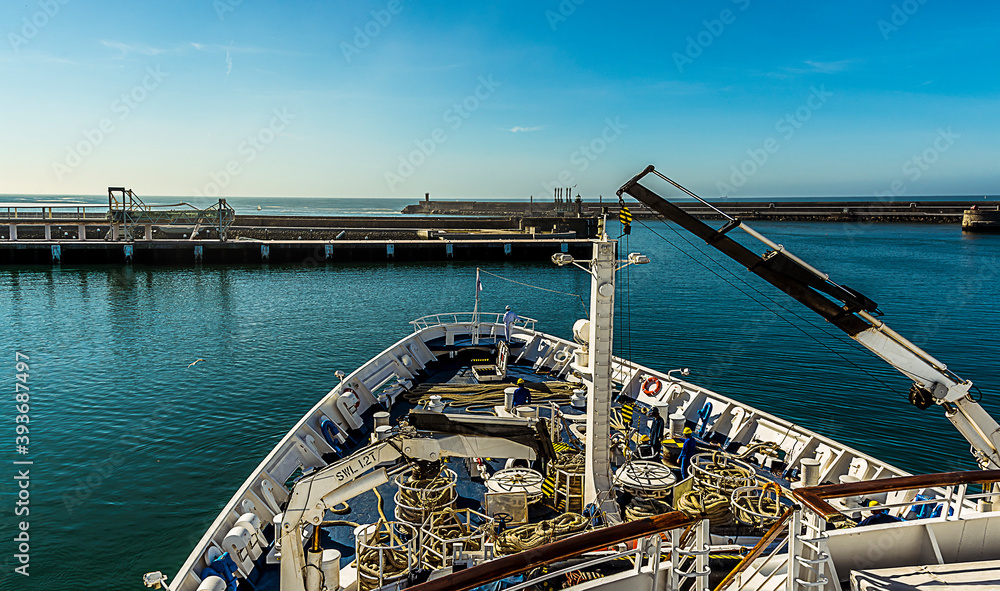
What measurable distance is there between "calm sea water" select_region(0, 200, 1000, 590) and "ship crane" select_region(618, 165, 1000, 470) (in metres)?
7.91

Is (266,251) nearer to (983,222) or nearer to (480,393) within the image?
(480,393)

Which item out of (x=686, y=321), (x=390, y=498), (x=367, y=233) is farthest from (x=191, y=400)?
(x=367, y=233)

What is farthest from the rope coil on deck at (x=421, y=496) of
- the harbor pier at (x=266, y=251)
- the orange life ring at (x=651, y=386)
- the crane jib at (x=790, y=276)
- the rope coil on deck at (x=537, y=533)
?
the harbor pier at (x=266, y=251)

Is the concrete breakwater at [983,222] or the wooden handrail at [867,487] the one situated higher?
the concrete breakwater at [983,222]

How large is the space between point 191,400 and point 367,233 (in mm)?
66039

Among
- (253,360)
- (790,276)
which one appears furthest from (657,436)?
(253,360)

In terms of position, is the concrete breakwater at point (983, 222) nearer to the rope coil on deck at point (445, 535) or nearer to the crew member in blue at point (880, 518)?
the crew member in blue at point (880, 518)

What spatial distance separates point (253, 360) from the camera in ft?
98.4

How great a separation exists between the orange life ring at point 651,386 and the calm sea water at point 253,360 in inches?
52.4

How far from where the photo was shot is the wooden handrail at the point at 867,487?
5152mm

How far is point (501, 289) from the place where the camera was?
180ft

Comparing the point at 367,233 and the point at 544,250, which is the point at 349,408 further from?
the point at 367,233

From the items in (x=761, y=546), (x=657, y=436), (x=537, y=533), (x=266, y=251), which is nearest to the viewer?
(x=761, y=546)

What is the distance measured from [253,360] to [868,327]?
27140 millimetres
